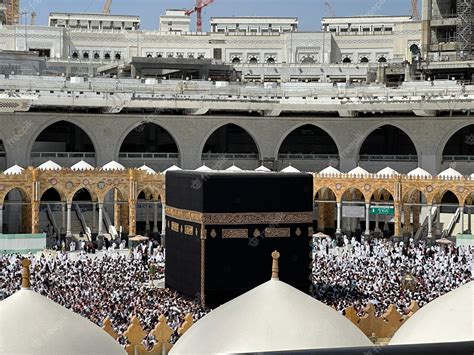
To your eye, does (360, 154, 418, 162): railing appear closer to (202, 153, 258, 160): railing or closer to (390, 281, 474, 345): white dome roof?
(202, 153, 258, 160): railing

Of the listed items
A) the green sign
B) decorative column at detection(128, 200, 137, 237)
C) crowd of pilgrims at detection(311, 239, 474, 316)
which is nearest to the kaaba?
crowd of pilgrims at detection(311, 239, 474, 316)

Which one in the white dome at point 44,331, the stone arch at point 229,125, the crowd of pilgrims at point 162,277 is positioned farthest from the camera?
the stone arch at point 229,125

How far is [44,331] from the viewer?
862cm

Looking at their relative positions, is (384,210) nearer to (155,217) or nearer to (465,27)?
(155,217)

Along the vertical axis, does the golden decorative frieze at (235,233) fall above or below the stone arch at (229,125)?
below

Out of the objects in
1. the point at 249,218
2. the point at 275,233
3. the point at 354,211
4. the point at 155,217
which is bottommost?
the point at 155,217

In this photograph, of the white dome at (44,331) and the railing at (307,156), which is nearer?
the white dome at (44,331)

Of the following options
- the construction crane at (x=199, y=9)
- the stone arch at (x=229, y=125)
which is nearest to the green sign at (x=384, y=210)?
the stone arch at (x=229, y=125)

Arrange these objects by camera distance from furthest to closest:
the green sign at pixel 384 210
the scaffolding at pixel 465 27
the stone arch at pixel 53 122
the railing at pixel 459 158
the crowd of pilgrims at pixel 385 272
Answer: the scaffolding at pixel 465 27
the railing at pixel 459 158
the stone arch at pixel 53 122
the green sign at pixel 384 210
the crowd of pilgrims at pixel 385 272

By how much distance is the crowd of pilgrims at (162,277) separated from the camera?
59.9 feet

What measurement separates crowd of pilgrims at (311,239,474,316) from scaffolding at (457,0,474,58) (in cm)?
1436

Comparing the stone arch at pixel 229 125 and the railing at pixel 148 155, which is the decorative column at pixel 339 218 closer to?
the stone arch at pixel 229 125

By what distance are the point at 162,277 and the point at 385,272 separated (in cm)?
562

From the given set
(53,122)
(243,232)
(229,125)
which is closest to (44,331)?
(243,232)
